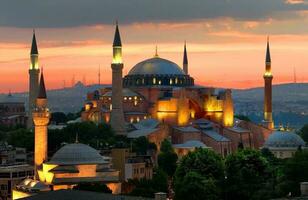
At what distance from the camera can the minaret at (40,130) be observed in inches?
2785

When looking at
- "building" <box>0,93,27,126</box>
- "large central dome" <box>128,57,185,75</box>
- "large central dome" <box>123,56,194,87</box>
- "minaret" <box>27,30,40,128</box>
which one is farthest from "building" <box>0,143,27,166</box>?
"building" <box>0,93,27,126</box>

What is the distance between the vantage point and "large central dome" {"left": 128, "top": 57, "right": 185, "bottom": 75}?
114000 mm

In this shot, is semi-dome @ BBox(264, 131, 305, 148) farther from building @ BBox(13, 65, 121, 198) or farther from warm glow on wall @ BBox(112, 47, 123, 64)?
building @ BBox(13, 65, 121, 198)

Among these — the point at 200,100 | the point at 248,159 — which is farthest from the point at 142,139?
the point at 248,159

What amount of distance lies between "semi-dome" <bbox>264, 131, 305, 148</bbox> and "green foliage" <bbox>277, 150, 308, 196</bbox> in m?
41.2

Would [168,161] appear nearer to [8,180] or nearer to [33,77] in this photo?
[8,180]

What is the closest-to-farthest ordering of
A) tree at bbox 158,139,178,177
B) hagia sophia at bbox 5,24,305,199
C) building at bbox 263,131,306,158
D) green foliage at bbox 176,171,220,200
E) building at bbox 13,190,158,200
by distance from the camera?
building at bbox 13,190,158,200
green foliage at bbox 176,171,220,200
tree at bbox 158,139,178,177
hagia sophia at bbox 5,24,305,199
building at bbox 263,131,306,158

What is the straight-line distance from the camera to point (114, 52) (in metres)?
99.0

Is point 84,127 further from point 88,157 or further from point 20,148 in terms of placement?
point 88,157

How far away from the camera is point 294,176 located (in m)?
55.8

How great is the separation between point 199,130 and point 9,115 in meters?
56.5

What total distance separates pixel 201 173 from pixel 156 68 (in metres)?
52.5

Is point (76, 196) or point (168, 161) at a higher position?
point (76, 196)

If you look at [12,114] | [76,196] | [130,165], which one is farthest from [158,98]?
[76,196]
